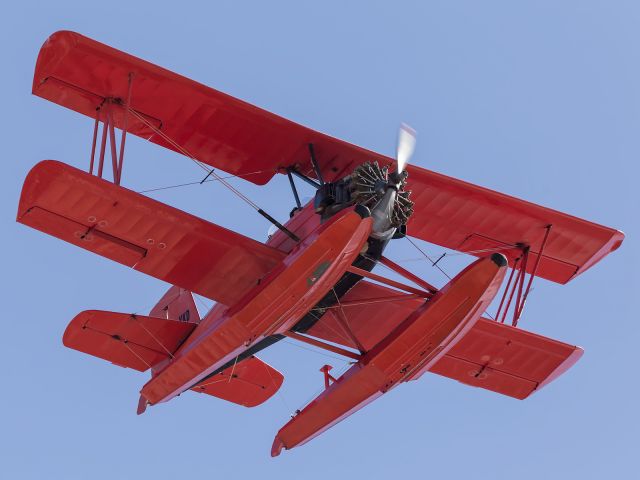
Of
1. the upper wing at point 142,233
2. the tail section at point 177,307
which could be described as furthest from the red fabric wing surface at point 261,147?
the tail section at point 177,307

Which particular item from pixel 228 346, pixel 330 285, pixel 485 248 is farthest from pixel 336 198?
pixel 485 248

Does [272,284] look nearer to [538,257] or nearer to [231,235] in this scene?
[231,235]

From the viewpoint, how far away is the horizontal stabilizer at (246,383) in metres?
21.7

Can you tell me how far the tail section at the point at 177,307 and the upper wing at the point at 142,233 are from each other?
2437mm

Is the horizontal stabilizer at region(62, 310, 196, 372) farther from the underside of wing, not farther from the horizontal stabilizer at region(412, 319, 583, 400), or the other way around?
the horizontal stabilizer at region(412, 319, 583, 400)

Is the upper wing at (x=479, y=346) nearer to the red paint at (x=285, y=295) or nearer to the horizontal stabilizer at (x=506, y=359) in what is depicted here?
the horizontal stabilizer at (x=506, y=359)

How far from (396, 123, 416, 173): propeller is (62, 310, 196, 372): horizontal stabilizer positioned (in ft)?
15.7

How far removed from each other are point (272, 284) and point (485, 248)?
17.3ft

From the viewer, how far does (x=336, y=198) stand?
18797 millimetres

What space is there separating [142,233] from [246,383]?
4167 mm

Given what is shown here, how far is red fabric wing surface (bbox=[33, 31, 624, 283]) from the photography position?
19.0m

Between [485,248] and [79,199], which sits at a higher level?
[485,248]

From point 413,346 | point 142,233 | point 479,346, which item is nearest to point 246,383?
point 479,346

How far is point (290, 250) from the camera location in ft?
64.3
